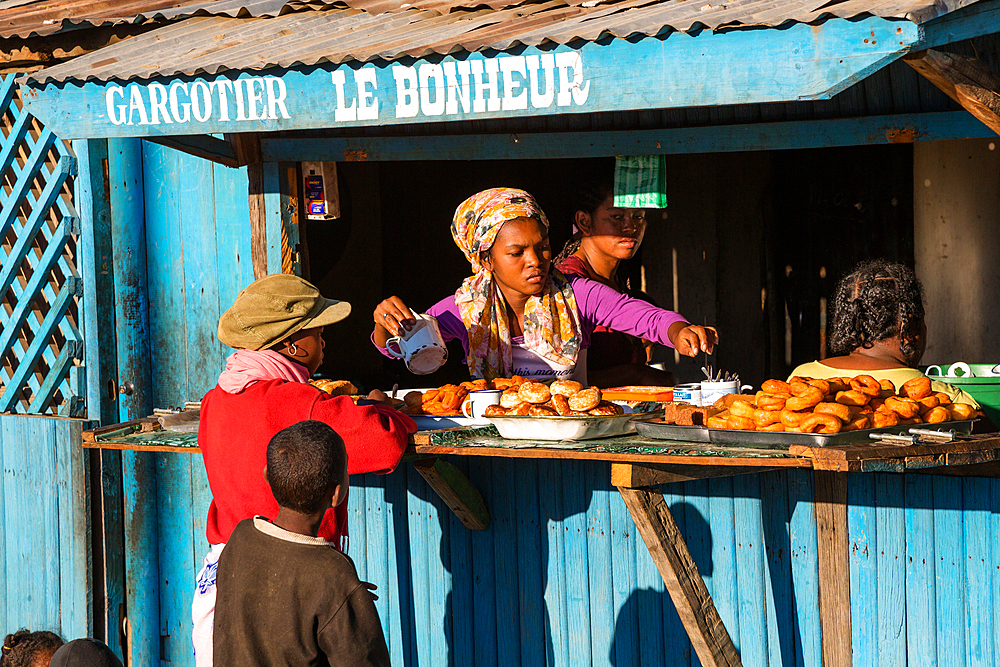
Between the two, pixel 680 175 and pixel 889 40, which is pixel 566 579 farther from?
pixel 680 175

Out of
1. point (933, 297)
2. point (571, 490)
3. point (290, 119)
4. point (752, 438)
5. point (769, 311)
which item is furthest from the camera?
point (769, 311)

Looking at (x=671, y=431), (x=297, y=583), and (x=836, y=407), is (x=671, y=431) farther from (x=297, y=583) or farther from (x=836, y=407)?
(x=297, y=583)

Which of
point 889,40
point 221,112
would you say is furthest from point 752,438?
point 221,112

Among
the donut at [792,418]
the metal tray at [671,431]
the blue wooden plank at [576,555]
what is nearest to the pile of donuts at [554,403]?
the metal tray at [671,431]

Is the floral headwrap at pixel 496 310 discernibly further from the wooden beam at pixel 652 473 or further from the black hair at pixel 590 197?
the wooden beam at pixel 652 473

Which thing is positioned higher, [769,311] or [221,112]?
[221,112]

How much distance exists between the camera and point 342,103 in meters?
3.47

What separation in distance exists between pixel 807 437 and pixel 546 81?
1.25 meters

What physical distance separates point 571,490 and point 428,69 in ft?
5.54

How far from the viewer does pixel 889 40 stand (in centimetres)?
262

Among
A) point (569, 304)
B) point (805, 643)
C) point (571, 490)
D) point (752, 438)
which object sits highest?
point (569, 304)

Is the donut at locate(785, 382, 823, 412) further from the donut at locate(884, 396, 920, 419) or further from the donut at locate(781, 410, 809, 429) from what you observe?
the donut at locate(884, 396, 920, 419)

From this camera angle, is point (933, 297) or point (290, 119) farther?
point (933, 297)

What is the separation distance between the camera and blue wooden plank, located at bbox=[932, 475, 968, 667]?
3438 millimetres
